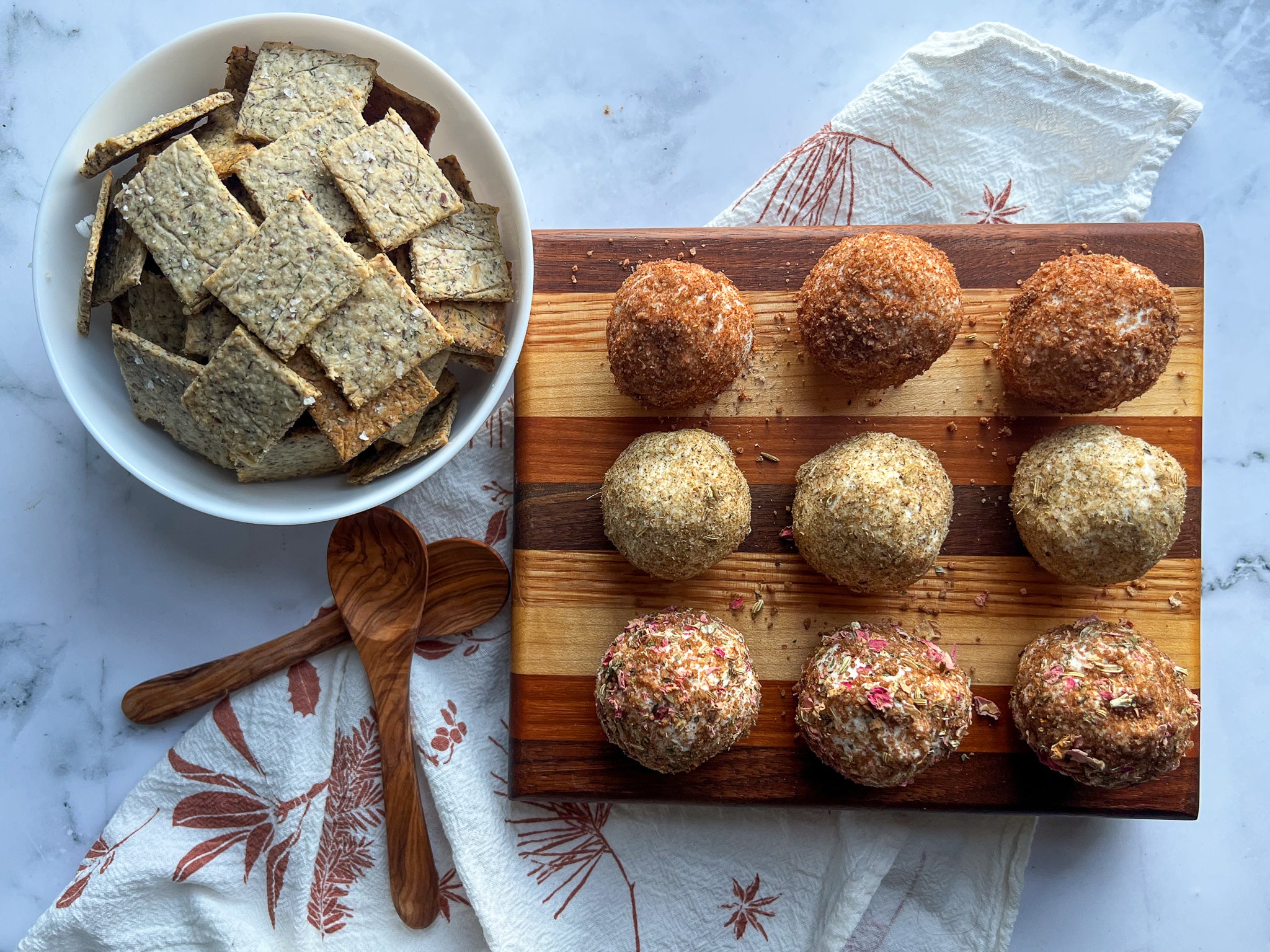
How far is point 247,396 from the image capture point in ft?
6.02

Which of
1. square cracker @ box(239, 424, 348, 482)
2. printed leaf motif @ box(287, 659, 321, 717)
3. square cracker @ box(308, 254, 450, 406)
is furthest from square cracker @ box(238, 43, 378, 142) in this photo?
printed leaf motif @ box(287, 659, 321, 717)

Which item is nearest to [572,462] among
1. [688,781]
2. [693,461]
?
[693,461]

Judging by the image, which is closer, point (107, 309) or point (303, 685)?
point (107, 309)

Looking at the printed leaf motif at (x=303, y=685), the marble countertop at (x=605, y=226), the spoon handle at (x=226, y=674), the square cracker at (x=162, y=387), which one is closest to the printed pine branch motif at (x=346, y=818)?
the printed leaf motif at (x=303, y=685)

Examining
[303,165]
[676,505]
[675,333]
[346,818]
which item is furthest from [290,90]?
[346,818]

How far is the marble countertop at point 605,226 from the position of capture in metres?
2.36

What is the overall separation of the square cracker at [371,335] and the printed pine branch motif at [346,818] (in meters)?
0.90

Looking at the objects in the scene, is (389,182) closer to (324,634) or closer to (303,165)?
(303,165)

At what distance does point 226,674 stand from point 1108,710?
6.70 ft

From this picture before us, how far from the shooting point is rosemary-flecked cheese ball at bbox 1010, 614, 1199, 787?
192cm

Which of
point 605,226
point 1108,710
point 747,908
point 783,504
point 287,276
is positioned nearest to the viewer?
point 287,276

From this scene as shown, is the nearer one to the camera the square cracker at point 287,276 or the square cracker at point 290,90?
the square cracker at point 287,276

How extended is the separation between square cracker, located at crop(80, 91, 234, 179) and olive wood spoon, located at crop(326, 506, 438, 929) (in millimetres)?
907

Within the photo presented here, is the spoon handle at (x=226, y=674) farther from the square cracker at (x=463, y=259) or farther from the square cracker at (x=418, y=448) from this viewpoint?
the square cracker at (x=463, y=259)
